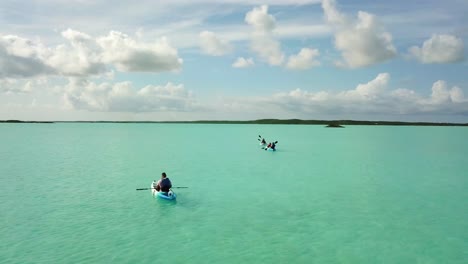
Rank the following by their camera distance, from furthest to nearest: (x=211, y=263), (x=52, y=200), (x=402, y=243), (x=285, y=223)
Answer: (x=52, y=200)
(x=285, y=223)
(x=402, y=243)
(x=211, y=263)

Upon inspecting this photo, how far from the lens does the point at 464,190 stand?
101 ft

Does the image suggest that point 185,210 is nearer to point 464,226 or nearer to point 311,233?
point 311,233

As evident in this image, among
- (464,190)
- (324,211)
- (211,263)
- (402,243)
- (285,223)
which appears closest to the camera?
(211,263)

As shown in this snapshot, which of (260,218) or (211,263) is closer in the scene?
(211,263)

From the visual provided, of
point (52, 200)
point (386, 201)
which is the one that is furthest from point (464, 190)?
point (52, 200)

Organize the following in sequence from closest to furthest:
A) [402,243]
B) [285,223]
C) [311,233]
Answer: [402,243] → [311,233] → [285,223]

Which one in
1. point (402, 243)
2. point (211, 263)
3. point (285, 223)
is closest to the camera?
point (211, 263)

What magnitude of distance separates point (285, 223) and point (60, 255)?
11.9 metres

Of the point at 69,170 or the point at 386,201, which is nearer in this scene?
the point at 386,201

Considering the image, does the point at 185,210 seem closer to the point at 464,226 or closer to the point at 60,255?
the point at 60,255

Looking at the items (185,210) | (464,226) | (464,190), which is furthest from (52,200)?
(464,190)

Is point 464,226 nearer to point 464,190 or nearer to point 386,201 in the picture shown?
point 386,201

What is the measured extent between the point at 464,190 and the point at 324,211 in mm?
16483

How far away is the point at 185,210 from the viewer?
2325cm
